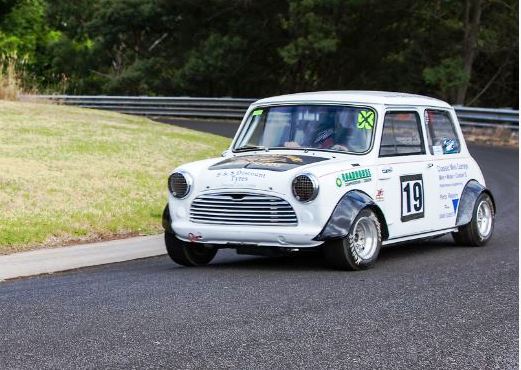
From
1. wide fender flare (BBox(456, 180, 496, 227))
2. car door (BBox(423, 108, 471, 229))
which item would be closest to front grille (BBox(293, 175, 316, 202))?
car door (BBox(423, 108, 471, 229))

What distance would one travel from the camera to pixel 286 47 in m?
38.0

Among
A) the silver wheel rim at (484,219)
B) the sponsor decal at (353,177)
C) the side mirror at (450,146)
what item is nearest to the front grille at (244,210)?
the sponsor decal at (353,177)

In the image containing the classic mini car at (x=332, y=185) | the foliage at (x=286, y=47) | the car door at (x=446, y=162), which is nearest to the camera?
the classic mini car at (x=332, y=185)

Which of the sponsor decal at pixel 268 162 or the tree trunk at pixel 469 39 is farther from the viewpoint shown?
the tree trunk at pixel 469 39

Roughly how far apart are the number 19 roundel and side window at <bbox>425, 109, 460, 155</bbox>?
66 cm

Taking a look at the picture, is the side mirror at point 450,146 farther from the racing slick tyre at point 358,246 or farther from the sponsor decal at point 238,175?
the sponsor decal at point 238,175

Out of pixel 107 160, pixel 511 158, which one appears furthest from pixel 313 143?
pixel 511 158

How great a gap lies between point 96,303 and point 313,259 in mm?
3463

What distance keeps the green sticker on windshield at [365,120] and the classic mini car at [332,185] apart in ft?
0.03

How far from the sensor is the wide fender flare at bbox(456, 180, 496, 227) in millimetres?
11820

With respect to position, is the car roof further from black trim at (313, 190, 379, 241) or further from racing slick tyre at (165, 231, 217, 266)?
racing slick tyre at (165, 231, 217, 266)

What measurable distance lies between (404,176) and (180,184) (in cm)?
238

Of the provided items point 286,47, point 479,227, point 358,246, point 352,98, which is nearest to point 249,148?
point 352,98

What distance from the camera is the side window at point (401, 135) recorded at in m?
10.8
